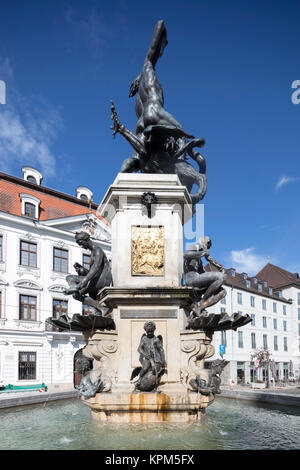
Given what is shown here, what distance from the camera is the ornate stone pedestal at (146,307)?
6219 mm

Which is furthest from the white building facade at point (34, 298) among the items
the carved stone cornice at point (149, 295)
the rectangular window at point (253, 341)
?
the rectangular window at point (253, 341)

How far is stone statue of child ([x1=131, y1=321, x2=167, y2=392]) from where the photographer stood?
6289mm

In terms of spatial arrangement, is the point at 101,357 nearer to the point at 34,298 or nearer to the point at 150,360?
the point at 150,360

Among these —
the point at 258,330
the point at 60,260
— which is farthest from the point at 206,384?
the point at 258,330

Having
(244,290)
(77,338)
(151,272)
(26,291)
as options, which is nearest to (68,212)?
(26,291)

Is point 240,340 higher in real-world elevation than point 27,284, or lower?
lower

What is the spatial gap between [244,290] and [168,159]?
47636 mm

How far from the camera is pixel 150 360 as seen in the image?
6344mm

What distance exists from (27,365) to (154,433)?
27.7 m

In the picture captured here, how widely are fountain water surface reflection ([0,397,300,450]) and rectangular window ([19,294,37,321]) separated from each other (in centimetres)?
2539

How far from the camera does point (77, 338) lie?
34.0m

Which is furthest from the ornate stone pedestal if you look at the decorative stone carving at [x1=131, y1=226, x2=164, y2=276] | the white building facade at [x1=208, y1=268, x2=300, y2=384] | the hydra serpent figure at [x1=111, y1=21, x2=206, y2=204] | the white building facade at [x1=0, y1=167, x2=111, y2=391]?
the white building facade at [x1=208, y1=268, x2=300, y2=384]

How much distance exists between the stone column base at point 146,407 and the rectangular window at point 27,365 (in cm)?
2653

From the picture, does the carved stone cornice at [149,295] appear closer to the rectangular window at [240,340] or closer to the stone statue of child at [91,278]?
the stone statue of child at [91,278]
